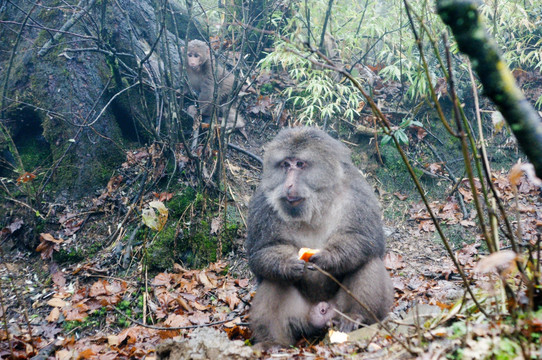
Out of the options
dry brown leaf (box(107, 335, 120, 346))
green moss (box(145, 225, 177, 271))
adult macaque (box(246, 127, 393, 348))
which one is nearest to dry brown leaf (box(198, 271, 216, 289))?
green moss (box(145, 225, 177, 271))

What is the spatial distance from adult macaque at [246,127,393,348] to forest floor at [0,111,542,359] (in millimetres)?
292

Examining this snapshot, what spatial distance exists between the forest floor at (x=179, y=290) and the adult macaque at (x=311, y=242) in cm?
29

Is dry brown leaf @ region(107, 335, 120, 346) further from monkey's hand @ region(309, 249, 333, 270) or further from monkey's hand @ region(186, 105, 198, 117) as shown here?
monkey's hand @ region(186, 105, 198, 117)

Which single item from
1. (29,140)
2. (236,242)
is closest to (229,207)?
(236,242)

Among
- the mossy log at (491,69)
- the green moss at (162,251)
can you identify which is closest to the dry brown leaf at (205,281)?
the green moss at (162,251)

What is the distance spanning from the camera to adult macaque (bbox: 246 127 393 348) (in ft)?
13.0

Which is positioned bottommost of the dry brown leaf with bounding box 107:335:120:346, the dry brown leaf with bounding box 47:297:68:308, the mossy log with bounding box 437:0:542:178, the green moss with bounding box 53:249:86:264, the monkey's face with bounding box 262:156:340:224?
the dry brown leaf with bounding box 47:297:68:308

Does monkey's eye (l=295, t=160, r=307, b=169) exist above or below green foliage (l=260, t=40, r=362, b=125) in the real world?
below

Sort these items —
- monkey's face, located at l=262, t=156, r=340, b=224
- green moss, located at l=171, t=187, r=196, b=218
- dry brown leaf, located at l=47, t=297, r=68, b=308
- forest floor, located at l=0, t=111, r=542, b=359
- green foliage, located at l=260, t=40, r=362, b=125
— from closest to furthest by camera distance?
forest floor, located at l=0, t=111, r=542, b=359
monkey's face, located at l=262, t=156, r=340, b=224
dry brown leaf, located at l=47, t=297, r=68, b=308
green moss, located at l=171, t=187, r=196, b=218
green foliage, located at l=260, t=40, r=362, b=125

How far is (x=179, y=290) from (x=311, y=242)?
6.58 feet

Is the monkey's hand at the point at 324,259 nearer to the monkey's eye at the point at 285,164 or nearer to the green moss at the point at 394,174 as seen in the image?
the monkey's eye at the point at 285,164

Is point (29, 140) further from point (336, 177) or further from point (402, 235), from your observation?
point (402, 235)

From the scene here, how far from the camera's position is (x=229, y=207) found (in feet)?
21.3

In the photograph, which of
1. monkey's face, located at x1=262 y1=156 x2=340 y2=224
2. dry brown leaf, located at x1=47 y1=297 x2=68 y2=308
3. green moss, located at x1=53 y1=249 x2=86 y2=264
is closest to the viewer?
monkey's face, located at x1=262 y1=156 x2=340 y2=224
